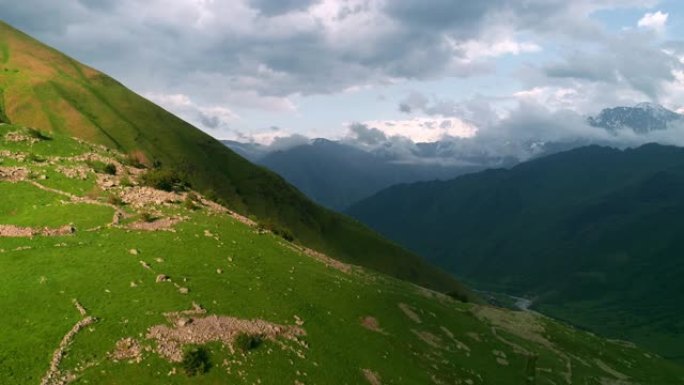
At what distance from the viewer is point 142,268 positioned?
1930 inches

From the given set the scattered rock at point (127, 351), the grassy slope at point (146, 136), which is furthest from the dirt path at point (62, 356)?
the grassy slope at point (146, 136)

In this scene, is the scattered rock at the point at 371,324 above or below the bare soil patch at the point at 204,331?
below

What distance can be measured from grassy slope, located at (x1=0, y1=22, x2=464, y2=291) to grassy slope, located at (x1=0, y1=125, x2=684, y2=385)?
78.8m

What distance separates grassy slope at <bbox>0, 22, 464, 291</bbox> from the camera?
15638 centimetres

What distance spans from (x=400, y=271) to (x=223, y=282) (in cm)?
14543

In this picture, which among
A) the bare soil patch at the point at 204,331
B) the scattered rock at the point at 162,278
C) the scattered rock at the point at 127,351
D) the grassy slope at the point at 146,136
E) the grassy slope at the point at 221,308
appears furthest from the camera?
the grassy slope at the point at 146,136

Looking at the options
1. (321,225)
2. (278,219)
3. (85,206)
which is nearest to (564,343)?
(85,206)

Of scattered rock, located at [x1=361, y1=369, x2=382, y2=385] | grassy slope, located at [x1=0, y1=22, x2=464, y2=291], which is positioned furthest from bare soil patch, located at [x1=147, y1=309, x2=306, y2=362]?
grassy slope, located at [x1=0, y1=22, x2=464, y2=291]

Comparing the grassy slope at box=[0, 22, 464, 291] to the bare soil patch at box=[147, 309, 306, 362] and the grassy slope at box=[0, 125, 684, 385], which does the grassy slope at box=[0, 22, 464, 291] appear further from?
the bare soil patch at box=[147, 309, 306, 362]

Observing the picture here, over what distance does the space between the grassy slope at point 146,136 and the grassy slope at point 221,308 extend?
78794 mm

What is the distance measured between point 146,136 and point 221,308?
144 metres

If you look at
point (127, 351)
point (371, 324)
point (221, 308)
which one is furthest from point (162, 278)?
point (371, 324)

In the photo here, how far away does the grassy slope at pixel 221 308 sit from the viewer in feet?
123

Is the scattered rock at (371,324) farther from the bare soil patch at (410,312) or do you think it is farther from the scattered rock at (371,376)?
the scattered rock at (371,376)
